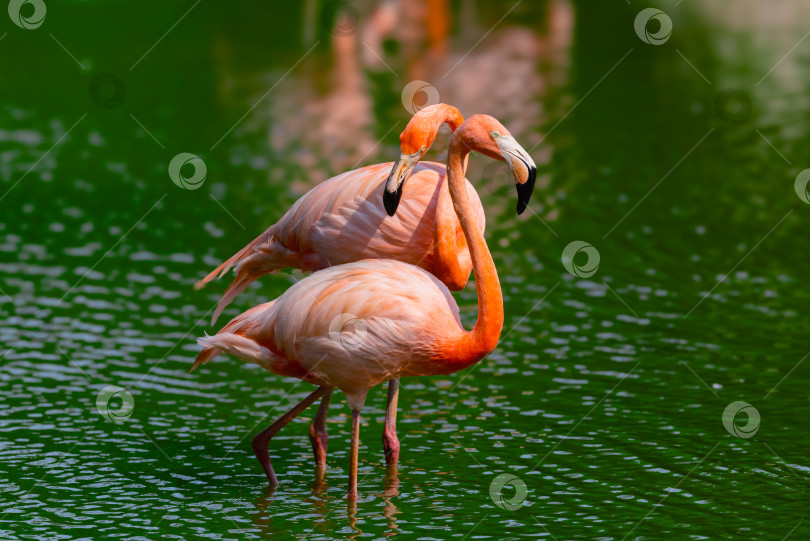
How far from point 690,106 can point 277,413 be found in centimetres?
1132

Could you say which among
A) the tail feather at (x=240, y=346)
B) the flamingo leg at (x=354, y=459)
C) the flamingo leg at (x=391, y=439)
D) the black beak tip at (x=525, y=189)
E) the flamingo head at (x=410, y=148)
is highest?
the flamingo head at (x=410, y=148)

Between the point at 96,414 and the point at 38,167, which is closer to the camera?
the point at 96,414

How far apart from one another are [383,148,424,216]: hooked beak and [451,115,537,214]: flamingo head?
299 mm

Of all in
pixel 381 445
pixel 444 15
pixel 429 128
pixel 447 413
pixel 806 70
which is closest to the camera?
pixel 429 128

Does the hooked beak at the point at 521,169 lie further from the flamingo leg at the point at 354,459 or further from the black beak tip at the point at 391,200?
the flamingo leg at the point at 354,459

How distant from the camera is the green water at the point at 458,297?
6773 millimetres

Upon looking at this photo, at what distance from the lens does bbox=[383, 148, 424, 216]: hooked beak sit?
6.29 m

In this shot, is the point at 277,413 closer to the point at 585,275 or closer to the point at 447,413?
the point at 447,413

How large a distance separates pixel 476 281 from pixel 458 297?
4.13 metres

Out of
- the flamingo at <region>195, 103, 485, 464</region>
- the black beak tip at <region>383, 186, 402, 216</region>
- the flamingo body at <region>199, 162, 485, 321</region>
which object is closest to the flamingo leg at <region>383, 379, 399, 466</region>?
the flamingo at <region>195, 103, 485, 464</region>

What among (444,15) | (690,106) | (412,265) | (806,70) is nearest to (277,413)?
(412,265)

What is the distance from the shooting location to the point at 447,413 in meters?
8.20

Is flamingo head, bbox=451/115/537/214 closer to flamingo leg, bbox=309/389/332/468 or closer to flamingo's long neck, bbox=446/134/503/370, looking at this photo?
flamingo's long neck, bbox=446/134/503/370

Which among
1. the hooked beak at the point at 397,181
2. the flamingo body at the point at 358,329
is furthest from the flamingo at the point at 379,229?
the hooked beak at the point at 397,181
